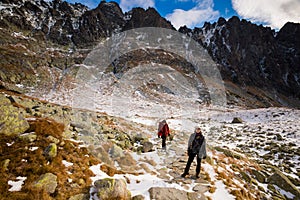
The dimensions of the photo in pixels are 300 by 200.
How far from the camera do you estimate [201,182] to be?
839 centimetres

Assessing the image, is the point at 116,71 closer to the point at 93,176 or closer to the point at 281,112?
the point at 281,112

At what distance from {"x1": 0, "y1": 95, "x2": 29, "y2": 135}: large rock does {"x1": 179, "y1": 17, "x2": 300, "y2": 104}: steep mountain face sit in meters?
156

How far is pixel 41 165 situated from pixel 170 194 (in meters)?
5.20

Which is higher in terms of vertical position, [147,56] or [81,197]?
[147,56]

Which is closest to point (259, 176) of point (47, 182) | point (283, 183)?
point (283, 183)

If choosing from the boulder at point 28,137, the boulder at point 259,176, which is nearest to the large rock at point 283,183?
the boulder at point 259,176

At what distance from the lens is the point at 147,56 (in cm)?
11631

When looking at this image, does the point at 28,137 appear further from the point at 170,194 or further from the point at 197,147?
the point at 197,147

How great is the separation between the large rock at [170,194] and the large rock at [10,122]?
7.19 m

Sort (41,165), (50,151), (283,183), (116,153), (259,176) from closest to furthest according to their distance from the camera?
(41,165)
(50,151)
(116,153)
(283,183)
(259,176)

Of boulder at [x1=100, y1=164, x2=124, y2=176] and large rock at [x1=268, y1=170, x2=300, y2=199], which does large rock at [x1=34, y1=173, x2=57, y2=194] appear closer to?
boulder at [x1=100, y1=164, x2=124, y2=176]

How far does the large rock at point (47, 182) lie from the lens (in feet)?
18.3

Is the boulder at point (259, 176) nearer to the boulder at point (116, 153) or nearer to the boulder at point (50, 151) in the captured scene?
the boulder at point (116, 153)

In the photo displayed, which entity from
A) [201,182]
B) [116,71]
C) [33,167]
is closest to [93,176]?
[33,167]
